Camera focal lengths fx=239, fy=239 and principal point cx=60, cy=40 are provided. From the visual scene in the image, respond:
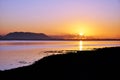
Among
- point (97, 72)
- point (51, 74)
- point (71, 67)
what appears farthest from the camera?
point (71, 67)

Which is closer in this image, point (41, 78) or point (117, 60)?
point (41, 78)

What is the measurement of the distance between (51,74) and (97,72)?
13.0ft

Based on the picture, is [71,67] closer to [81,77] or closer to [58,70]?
[58,70]

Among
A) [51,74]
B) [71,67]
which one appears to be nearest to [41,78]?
[51,74]

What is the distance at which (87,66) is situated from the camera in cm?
2127

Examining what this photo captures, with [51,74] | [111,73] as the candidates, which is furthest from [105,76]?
[51,74]

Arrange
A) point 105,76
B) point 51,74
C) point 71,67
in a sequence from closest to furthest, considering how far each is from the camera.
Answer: point 105,76 < point 51,74 < point 71,67

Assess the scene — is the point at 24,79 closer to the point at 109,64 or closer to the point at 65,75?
the point at 65,75

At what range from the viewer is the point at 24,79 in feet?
67.8

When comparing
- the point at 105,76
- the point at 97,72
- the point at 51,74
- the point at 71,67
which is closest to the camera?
the point at 105,76

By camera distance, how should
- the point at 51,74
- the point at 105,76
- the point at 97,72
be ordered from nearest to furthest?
the point at 105,76 → the point at 97,72 → the point at 51,74

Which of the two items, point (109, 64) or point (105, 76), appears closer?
point (105, 76)

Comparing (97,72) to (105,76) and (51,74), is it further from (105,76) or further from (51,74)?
(51,74)

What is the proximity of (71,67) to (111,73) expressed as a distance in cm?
443
